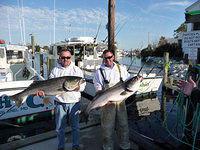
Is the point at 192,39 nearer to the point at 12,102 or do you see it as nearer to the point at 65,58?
the point at 65,58

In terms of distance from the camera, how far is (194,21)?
331 cm

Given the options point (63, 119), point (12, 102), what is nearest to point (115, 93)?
point (63, 119)

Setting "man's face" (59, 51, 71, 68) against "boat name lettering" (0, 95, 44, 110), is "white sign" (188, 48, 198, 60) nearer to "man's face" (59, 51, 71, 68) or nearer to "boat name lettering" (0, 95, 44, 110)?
"man's face" (59, 51, 71, 68)

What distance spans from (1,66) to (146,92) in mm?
9656

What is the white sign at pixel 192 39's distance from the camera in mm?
3199

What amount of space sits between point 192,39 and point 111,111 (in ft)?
8.07

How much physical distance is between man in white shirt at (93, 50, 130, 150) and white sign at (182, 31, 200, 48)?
171cm

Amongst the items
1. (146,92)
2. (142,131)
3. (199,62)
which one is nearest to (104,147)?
(199,62)

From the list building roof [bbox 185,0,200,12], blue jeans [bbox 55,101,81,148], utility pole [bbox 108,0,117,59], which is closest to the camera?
blue jeans [bbox 55,101,81,148]

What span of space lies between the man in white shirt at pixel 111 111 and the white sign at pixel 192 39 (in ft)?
5.60

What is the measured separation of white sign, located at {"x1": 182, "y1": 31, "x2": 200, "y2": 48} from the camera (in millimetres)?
3199

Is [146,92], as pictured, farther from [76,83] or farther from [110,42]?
[76,83]

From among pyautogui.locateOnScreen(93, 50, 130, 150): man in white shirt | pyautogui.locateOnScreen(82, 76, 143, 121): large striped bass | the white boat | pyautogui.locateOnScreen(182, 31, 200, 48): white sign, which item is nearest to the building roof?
pyautogui.locateOnScreen(182, 31, 200, 48): white sign

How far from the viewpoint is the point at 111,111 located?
314 centimetres
